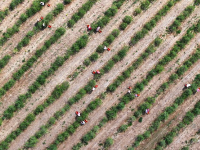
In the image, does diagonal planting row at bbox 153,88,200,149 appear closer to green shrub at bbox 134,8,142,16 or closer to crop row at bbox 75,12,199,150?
crop row at bbox 75,12,199,150

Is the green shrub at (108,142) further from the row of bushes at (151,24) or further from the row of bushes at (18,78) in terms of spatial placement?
the row of bushes at (151,24)

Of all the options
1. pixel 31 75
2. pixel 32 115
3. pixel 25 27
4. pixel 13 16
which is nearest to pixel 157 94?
pixel 32 115

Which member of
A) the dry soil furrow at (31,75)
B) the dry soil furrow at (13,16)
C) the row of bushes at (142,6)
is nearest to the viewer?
the dry soil furrow at (31,75)

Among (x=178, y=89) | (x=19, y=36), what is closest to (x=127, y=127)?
(x=178, y=89)

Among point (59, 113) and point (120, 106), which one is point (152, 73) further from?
point (59, 113)

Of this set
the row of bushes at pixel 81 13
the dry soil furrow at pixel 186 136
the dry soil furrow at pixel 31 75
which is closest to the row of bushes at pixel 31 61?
the dry soil furrow at pixel 31 75

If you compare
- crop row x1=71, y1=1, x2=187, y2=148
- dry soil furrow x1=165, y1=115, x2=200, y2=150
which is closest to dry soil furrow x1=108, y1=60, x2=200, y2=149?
crop row x1=71, y1=1, x2=187, y2=148

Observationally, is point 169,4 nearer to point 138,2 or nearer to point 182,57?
point 138,2
